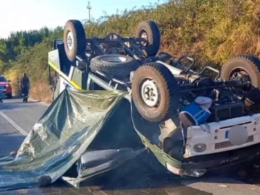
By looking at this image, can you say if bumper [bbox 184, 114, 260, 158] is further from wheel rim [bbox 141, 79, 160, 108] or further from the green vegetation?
the green vegetation

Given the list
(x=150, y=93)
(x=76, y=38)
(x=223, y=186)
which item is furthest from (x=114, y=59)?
(x=223, y=186)

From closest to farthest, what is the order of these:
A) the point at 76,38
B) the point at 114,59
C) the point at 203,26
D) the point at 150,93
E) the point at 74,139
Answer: the point at 150,93 < the point at 74,139 < the point at 114,59 < the point at 76,38 < the point at 203,26

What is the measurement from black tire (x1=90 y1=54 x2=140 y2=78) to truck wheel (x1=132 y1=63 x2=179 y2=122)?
117 cm

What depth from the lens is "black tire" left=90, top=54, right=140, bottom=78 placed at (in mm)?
7234

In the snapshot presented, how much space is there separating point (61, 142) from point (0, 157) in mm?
1595

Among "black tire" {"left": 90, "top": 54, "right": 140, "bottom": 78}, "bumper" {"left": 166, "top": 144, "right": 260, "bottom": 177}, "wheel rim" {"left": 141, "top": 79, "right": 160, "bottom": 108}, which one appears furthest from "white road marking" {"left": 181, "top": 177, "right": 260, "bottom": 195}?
"black tire" {"left": 90, "top": 54, "right": 140, "bottom": 78}

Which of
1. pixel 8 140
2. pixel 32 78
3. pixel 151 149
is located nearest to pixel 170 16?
pixel 8 140

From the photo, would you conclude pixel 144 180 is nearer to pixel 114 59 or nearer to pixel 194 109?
pixel 194 109

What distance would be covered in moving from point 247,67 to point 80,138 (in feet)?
8.06

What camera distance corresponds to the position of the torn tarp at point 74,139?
647cm

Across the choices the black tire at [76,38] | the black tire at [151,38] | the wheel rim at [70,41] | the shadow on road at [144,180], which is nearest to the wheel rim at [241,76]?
the shadow on road at [144,180]

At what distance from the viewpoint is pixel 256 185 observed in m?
6.02

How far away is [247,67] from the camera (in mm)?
6531

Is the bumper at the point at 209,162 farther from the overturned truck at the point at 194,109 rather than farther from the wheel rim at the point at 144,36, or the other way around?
the wheel rim at the point at 144,36
